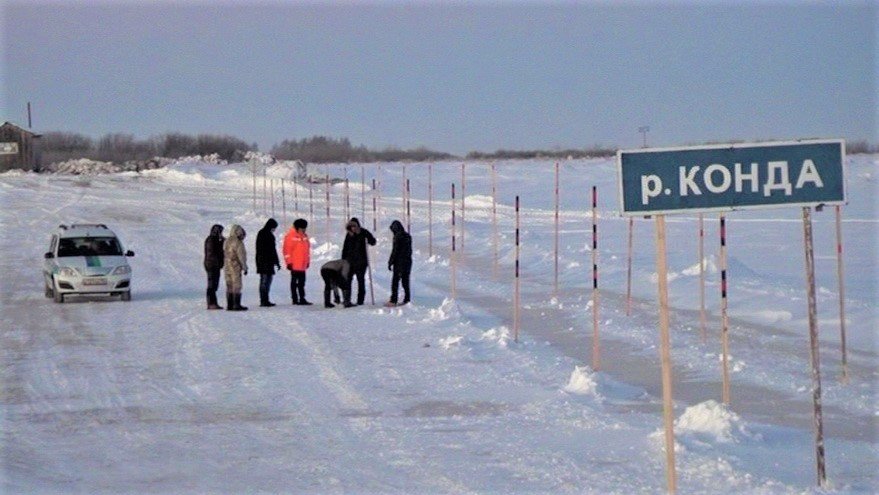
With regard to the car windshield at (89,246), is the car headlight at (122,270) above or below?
below

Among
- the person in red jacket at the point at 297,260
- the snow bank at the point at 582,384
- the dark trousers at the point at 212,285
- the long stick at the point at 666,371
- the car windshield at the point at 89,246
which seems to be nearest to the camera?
the long stick at the point at 666,371

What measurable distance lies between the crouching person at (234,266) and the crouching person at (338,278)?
1526mm

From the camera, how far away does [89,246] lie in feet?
90.5

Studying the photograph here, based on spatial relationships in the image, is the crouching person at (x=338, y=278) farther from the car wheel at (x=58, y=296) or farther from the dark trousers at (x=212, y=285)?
the car wheel at (x=58, y=296)

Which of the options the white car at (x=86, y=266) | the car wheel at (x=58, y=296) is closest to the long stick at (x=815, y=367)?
the white car at (x=86, y=266)

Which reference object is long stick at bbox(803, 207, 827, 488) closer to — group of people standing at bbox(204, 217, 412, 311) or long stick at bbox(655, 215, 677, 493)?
long stick at bbox(655, 215, 677, 493)

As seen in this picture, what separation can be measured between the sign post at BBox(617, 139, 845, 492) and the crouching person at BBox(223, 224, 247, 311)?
1516 centimetres

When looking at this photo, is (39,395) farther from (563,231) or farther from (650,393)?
(563,231)

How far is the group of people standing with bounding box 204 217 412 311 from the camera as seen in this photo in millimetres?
23859

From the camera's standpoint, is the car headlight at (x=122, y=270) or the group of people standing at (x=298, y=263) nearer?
the group of people standing at (x=298, y=263)

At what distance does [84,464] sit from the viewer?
10914mm

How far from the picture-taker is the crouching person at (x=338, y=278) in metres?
24.2

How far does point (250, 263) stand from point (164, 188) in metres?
40.5

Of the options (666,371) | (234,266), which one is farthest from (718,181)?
(234,266)
